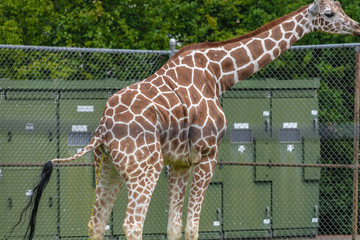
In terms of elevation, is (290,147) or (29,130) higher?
(29,130)

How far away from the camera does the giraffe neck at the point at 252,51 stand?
566 cm

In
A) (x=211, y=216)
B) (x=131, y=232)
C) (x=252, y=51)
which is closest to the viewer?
(x=131, y=232)

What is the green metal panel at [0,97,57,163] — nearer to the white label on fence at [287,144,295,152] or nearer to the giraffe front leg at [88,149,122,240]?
the giraffe front leg at [88,149,122,240]

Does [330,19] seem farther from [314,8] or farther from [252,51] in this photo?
[252,51]

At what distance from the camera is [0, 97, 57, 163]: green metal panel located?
A: 7449 mm

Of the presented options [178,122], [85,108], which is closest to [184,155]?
[178,122]

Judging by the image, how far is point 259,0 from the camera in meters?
11.0

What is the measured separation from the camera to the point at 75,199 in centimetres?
762

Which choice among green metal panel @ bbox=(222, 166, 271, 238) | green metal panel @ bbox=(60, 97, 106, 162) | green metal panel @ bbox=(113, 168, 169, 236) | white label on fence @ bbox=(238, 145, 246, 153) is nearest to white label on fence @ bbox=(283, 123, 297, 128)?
white label on fence @ bbox=(238, 145, 246, 153)

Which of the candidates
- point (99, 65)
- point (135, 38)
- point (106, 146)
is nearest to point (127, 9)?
point (135, 38)

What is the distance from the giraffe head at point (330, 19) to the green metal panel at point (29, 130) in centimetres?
342

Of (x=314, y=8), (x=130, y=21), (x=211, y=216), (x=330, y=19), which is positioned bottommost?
(x=211, y=216)

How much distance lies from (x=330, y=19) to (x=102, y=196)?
269 cm

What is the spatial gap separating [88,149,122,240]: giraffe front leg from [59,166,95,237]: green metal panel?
2.40m
